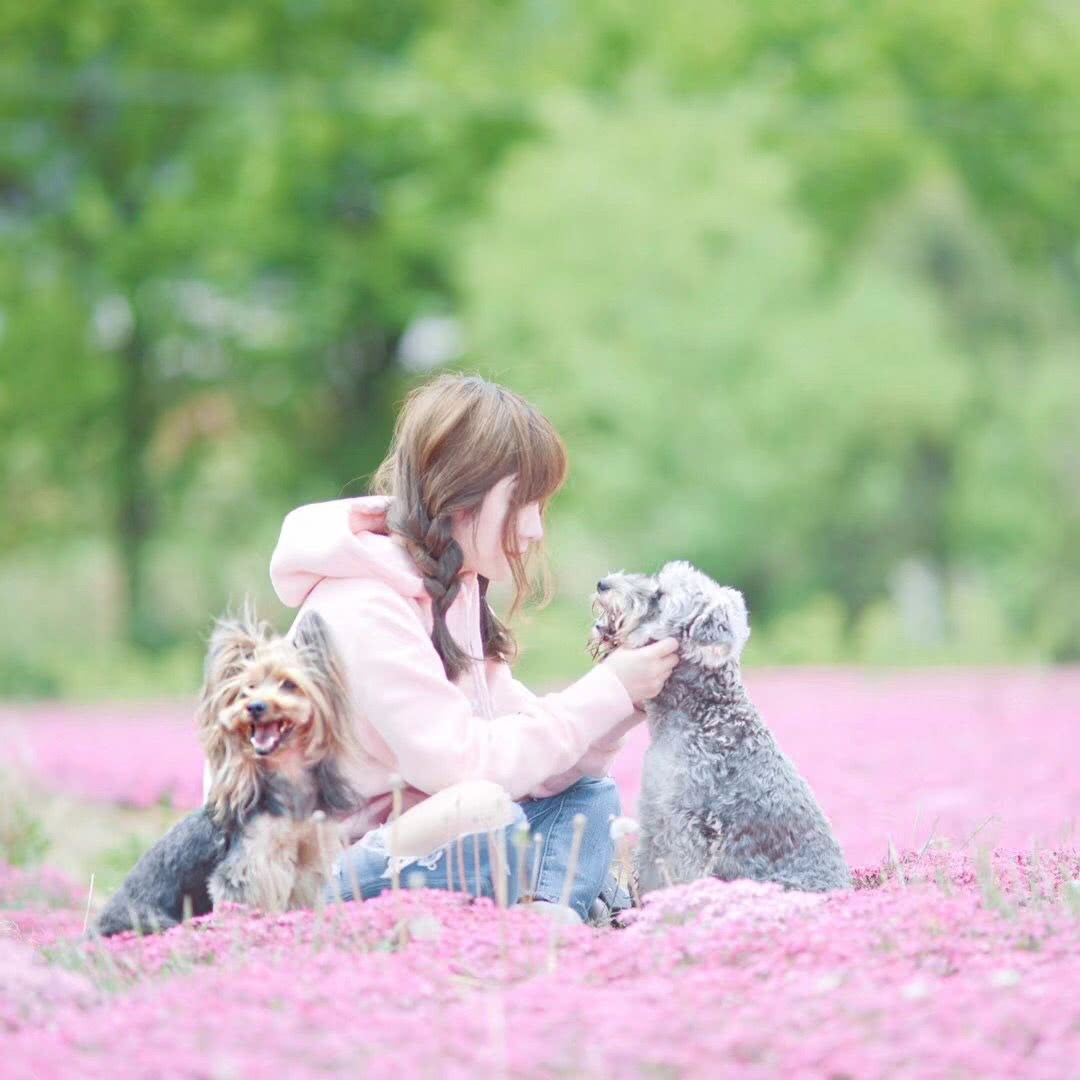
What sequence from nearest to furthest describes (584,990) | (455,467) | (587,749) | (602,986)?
1. (584,990)
2. (602,986)
3. (455,467)
4. (587,749)

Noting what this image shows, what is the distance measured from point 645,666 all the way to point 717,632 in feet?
0.75

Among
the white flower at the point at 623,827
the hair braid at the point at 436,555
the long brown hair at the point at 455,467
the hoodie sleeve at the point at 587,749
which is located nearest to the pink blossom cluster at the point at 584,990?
the white flower at the point at 623,827

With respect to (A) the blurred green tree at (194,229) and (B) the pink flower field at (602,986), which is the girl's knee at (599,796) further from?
(A) the blurred green tree at (194,229)

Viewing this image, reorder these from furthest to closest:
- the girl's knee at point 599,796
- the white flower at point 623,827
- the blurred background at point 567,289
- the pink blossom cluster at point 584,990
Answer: the blurred background at point 567,289 → the girl's knee at point 599,796 → the white flower at point 623,827 → the pink blossom cluster at point 584,990

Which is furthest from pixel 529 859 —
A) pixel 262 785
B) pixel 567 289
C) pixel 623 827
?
pixel 567 289

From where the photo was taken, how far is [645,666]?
15.1ft

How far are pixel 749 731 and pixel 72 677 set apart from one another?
59.1 feet

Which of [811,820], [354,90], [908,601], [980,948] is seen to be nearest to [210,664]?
[811,820]

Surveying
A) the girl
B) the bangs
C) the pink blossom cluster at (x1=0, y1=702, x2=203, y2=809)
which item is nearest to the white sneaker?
Result: the girl

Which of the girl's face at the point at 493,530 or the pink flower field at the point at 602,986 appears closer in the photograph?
the pink flower field at the point at 602,986

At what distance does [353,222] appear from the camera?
90.8 ft

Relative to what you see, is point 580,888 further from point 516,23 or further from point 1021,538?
point 516,23

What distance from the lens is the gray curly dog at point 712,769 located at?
4602mm

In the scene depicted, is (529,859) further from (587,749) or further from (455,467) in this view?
(455,467)
